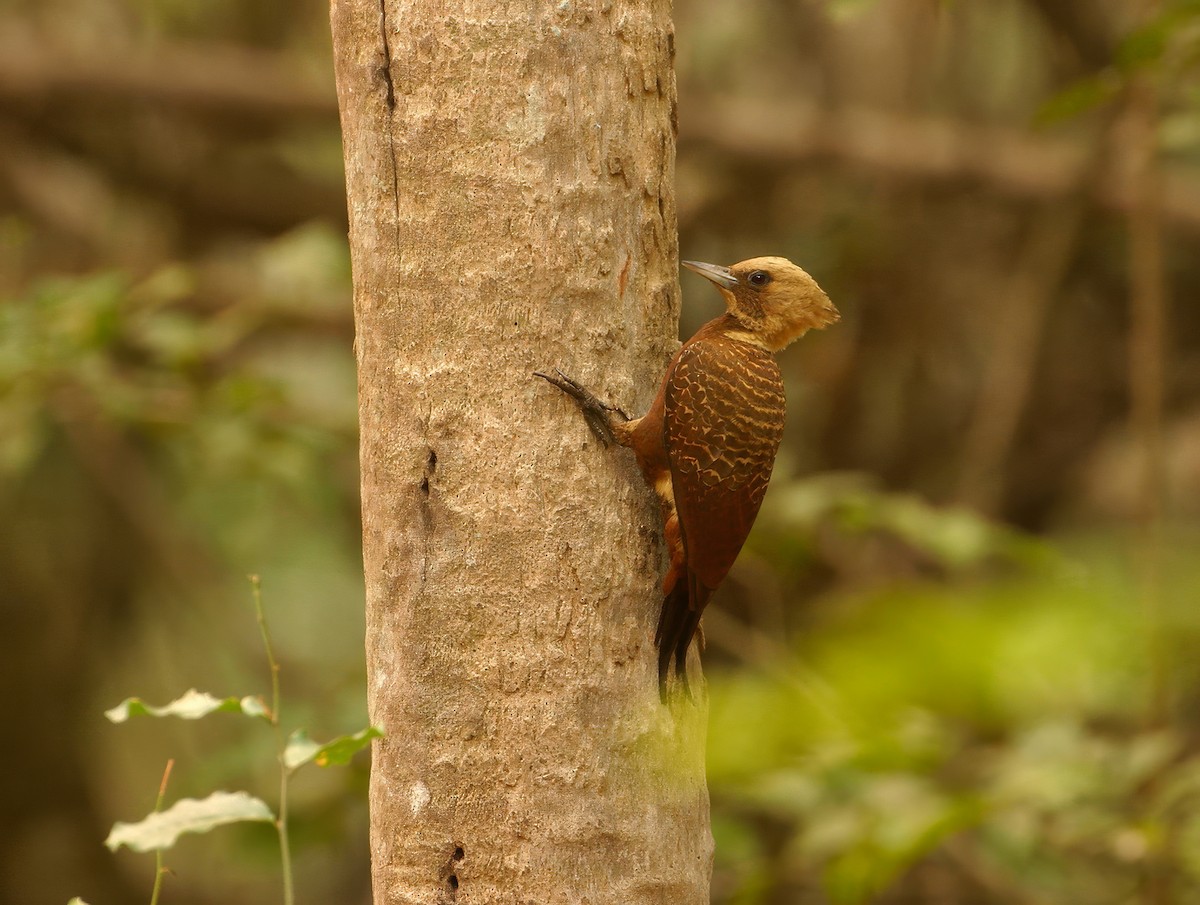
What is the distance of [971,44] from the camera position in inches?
241

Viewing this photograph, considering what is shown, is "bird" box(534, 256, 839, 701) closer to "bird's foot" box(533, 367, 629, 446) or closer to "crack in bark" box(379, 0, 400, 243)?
"bird's foot" box(533, 367, 629, 446)

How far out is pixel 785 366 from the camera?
570 centimetres

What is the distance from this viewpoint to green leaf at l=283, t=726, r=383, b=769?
1739 mm

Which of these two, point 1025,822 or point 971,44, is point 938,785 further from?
Answer: point 971,44

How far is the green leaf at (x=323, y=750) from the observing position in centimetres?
174

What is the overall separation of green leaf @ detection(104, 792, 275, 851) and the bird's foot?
697 mm

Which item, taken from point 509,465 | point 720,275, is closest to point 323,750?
point 509,465

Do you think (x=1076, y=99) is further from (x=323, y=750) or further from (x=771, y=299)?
(x=323, y=750)

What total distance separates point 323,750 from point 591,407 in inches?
23.9

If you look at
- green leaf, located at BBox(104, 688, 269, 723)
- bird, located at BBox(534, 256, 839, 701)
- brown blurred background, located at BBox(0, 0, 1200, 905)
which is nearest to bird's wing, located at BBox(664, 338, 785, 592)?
bird, located at BBox(534, 256, 839, 701)

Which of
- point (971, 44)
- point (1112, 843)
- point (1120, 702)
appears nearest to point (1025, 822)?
point (1112, 843)

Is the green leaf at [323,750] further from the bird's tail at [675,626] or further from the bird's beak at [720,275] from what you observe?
the bird's beak at [720,275]

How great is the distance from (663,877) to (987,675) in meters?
1.25

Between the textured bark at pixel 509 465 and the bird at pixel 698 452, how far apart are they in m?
0.04
